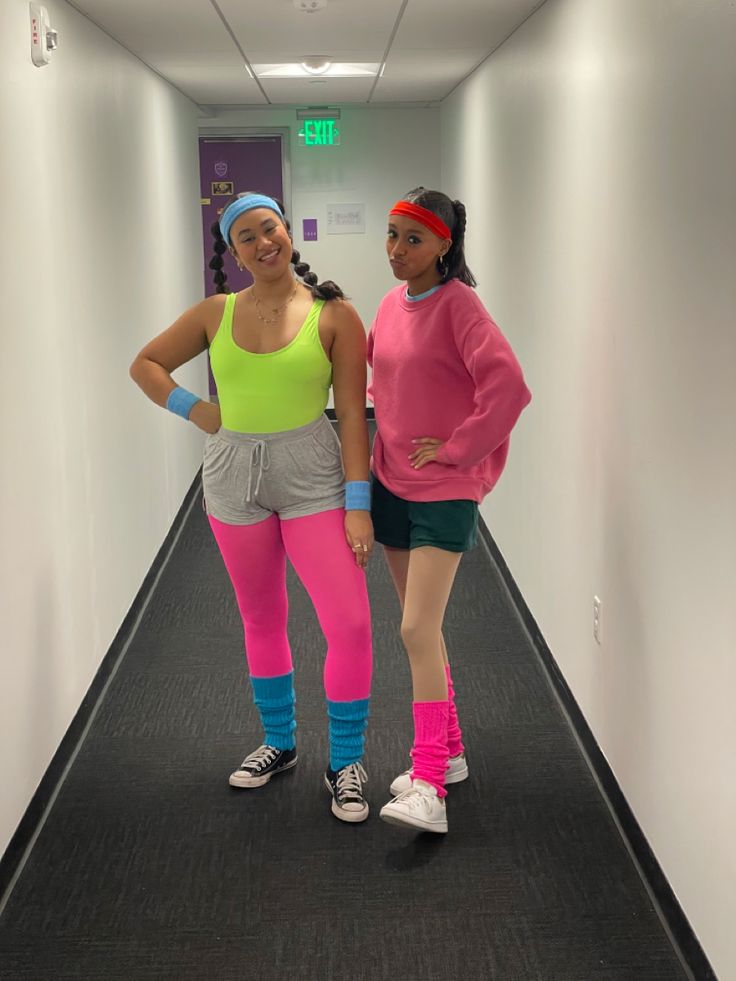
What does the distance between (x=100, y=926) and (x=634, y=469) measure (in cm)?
152

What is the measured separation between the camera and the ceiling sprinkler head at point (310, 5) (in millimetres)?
3410

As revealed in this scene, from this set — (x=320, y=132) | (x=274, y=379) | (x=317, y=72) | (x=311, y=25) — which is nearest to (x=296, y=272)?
(x=274, y=379)

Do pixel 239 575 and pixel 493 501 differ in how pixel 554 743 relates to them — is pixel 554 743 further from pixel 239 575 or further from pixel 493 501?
pixel 493 501

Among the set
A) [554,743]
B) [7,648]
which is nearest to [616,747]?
[554,743]

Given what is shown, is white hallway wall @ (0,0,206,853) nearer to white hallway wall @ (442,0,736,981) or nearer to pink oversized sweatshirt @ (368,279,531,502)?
pink oversized sweatshirt @ (368,279,531,502)

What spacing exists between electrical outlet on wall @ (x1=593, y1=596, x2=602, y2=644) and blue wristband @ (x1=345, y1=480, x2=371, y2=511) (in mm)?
732

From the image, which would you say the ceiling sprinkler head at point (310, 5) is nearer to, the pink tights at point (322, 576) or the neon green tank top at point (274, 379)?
the neon green tank top at point (274, 379)

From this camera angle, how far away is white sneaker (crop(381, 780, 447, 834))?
8.24 feet

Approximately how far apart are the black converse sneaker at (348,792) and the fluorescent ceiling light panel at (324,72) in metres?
3.46

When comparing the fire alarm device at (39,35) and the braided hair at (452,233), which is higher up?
the fire alarm device at (39,35)

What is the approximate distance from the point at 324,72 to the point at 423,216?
3288mm

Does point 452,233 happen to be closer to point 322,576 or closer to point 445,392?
point 445,392

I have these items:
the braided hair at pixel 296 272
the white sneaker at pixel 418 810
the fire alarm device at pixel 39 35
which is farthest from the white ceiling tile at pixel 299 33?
the white sneaker at pixel 418 810

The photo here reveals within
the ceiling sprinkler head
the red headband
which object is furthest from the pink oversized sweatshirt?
the ceiling sprinkler head
